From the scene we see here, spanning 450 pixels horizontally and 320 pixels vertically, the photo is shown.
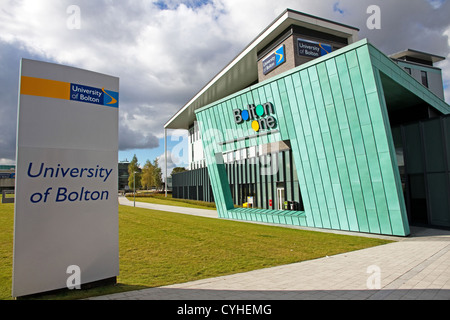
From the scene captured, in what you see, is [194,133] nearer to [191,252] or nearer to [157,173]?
[157,173]

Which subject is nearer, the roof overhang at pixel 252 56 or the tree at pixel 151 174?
the roof overhang at pixel 252 56

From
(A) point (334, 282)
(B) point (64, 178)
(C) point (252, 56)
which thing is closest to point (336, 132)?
(A) point (334, 282)

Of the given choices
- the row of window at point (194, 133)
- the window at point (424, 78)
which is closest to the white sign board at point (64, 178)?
the window at point (424, 78)

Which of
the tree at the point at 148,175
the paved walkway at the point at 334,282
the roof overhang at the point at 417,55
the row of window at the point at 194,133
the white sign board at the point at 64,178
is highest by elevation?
the roof overhang at the point at 417,55

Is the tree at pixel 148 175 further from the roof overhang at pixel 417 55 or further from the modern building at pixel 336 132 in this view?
the roof overhang at pixel 417 55

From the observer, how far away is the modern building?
14.2 meters

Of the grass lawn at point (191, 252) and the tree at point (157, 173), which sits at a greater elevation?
the tree at point (157, 173)

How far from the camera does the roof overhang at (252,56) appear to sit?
77.0 feet

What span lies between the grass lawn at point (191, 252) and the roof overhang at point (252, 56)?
1815 cm

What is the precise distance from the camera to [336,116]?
51.2 feet

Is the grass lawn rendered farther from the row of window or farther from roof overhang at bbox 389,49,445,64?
the row of window

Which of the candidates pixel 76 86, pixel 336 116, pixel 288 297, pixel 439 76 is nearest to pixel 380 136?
pixel 336 116

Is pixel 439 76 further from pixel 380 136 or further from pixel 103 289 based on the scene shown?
pixel 103 289

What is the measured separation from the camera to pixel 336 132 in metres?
15.7
